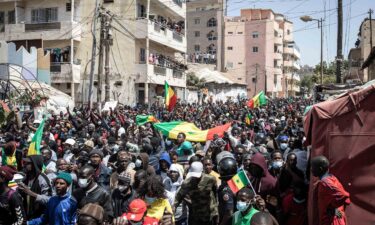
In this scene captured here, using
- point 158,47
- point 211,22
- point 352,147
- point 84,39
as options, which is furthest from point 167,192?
point 211,22

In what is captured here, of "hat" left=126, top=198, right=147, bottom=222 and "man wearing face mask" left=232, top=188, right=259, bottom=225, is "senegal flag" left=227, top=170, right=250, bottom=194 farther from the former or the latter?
"hat" left=126, top=198, right=147, bottom=222

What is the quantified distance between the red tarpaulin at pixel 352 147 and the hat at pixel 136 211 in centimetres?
181

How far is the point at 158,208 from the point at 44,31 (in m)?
28.7

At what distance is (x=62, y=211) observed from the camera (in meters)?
4.89

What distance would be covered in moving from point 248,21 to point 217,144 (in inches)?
2301

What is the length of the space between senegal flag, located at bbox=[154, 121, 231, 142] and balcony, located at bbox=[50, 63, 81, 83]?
19.6m

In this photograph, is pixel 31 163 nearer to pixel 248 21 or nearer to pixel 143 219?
pixel 143 219

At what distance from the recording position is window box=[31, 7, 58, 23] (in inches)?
1243

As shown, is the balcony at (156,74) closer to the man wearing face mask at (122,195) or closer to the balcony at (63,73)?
the balcony at (63,73)

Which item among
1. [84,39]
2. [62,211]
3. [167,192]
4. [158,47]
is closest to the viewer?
[62,211]

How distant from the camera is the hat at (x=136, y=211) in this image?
4730 mm

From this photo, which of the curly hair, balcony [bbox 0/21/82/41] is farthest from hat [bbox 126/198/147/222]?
balcony [bbox 0/21/82/41]

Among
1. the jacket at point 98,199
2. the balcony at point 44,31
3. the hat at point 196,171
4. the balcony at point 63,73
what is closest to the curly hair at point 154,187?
the jacket at point 98,199

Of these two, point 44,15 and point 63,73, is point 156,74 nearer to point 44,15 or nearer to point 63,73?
point 63,73
